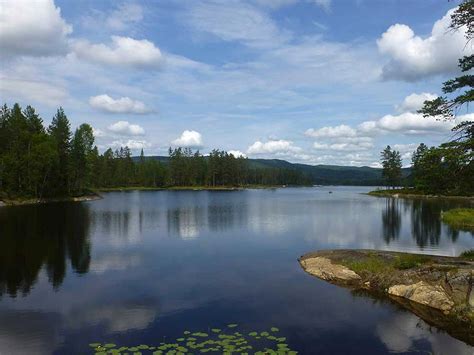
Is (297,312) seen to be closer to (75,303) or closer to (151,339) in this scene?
(151,339)

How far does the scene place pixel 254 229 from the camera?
60.0 metres

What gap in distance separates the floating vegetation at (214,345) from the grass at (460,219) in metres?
57.9

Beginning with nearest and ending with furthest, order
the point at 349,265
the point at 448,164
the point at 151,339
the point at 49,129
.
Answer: the point at 151,339 → the point at 448,164 → the point at 349,265 → the point at 49,129

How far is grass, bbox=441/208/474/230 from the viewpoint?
67.6m

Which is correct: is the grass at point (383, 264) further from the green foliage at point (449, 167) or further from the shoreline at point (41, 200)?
the shoreline at point (41, 200)

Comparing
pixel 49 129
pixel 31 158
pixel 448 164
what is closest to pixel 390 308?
pixel 448 164

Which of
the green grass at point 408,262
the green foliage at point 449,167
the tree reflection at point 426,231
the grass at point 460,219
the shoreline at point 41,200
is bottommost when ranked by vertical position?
the tree reflection at point 426,231

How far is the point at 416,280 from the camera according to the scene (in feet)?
92.8

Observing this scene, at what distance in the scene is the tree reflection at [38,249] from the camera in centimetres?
3080

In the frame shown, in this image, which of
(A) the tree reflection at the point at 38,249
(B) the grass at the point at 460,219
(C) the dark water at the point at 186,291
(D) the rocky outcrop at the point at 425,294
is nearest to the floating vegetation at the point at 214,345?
(C) the dark water at the point at 186,291

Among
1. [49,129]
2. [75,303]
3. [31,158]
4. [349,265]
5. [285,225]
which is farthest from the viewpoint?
[49,129]

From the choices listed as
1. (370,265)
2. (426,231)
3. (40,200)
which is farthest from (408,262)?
(40,200)

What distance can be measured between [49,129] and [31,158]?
28.8 metres

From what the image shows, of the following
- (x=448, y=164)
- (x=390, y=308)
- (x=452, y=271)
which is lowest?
(x=390, y=308)
